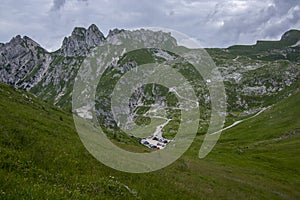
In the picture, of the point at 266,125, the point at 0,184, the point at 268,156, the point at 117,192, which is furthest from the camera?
the point at 266,125

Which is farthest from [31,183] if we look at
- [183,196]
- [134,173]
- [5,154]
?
[183,196]

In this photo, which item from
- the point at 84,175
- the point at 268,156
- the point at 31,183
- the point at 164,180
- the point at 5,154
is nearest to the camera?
the point at 31,183

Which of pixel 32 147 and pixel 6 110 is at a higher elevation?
pixel 6 110

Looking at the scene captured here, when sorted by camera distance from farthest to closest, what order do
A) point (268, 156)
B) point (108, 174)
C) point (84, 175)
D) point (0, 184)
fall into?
point (268, 156) < point (108, 174) < point (84, 175) < point (0, 184)

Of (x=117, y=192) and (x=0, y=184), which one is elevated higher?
(x=117, y=192)

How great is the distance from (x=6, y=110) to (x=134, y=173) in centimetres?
1296

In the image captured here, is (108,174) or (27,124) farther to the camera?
(27,124)

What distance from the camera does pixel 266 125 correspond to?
184625mm

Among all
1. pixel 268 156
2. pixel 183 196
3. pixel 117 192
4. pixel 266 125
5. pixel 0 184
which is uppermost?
pixel 266 125

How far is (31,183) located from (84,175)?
4.91 m

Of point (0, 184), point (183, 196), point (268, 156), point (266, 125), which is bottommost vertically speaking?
point (0, 184)

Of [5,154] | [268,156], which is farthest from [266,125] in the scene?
[5,154]

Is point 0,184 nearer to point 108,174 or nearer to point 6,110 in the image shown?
point 108,174

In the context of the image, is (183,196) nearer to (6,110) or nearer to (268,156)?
(6,110)
